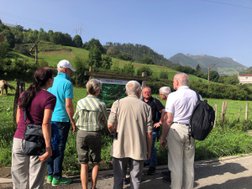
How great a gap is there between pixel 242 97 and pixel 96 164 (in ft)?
198

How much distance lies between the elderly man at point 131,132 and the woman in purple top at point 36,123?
3.99 ft

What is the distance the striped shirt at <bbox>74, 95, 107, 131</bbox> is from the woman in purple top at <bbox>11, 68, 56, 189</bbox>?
103cm

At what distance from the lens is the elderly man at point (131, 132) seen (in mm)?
4324

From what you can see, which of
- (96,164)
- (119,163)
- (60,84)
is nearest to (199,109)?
(119,163)

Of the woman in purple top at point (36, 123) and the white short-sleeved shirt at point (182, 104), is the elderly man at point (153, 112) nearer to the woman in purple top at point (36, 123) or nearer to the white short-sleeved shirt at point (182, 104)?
the white short-sleeved shirt at point (182, 104)

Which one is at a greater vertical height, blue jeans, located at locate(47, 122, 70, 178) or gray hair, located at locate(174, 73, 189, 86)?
gray hair, located at locate(174, 73, 189, 86)

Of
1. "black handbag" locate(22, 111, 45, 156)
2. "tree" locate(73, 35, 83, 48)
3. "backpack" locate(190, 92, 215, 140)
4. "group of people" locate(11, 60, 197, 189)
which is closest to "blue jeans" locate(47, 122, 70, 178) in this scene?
"group of people" locate(11, 60, 197, 189)

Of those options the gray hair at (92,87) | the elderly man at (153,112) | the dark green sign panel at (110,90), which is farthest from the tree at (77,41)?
the gray hair at (92,87)

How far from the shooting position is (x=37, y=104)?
3381 millimetres

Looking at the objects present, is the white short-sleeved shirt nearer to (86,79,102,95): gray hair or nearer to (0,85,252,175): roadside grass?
(86,79,102,95): gray hair

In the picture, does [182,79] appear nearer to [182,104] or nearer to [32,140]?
[182,104]

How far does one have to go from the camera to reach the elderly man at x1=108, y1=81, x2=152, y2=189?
4.32 metres

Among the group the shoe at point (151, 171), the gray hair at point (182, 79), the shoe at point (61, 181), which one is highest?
the gray hair at point (182, 79)

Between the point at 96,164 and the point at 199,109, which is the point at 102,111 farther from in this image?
the point at 199,109
